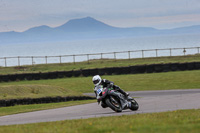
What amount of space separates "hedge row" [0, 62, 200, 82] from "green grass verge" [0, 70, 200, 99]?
3.30 ft

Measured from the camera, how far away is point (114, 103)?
49.9 ft

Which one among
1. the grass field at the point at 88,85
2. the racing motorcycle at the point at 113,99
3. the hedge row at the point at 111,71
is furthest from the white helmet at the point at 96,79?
the hedge row at the point at 111,71

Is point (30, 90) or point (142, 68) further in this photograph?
point (142, 68)

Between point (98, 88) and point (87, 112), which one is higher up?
point (98, 88)

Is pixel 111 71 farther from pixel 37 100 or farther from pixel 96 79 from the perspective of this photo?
pixel 96 79

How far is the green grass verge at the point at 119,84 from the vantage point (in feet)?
79.9

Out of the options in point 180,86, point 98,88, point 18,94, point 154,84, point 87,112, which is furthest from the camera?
point 154,84

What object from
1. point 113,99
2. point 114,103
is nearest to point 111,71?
point 114,103

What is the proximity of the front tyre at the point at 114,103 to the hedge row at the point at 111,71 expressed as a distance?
23.4 metres

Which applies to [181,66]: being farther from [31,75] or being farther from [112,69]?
[31,75]

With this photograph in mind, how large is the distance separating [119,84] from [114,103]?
1730 cm

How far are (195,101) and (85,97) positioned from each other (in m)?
8.19

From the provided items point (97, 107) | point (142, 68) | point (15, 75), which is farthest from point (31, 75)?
point (97, 107)

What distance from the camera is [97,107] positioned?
60.3 feet
